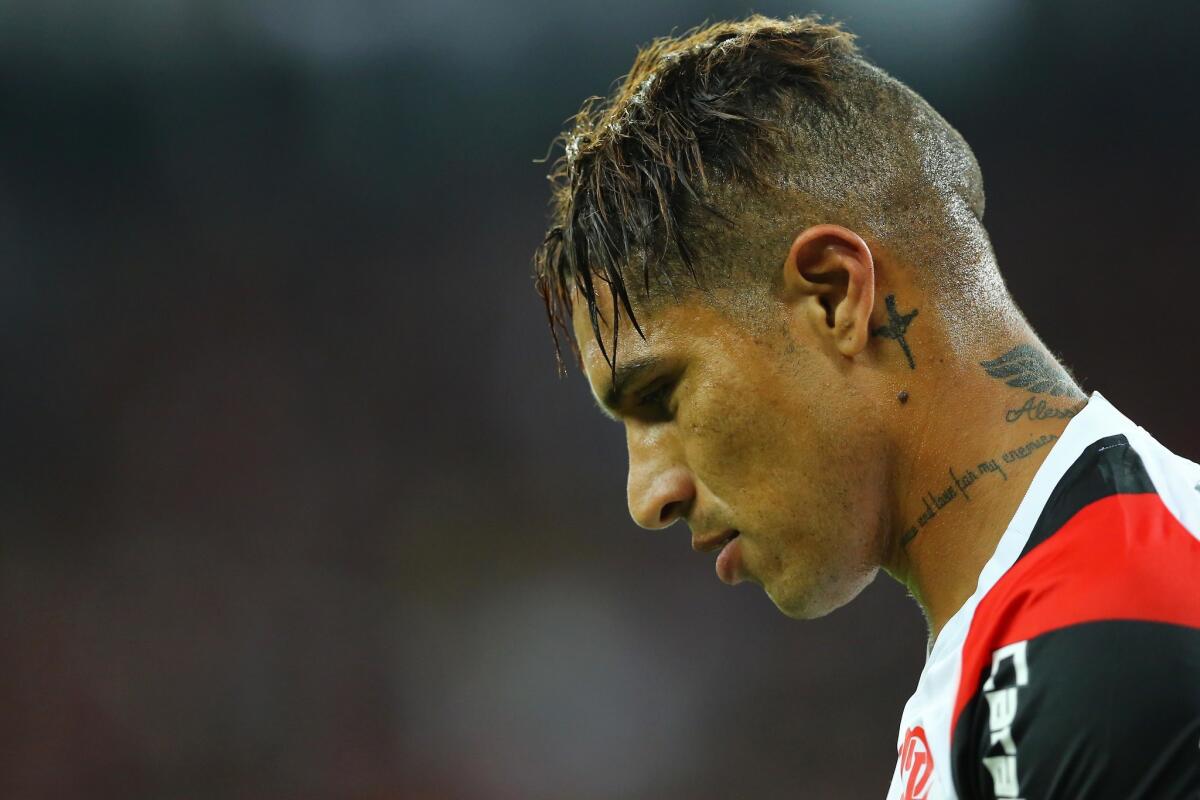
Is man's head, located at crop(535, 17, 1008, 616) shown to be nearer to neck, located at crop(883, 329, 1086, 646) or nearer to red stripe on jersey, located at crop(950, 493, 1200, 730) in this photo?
neck, located at crop(883, 329, 1086, 646)

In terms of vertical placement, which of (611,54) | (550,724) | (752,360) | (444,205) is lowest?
(550,724)

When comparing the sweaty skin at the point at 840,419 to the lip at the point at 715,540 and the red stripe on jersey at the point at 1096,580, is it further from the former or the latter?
the red stripe on jersey at the point at 1096,580

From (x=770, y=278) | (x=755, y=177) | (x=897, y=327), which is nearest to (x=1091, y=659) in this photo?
(x=897, y=327)

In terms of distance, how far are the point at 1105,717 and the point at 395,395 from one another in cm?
396

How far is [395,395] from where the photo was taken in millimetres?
4590

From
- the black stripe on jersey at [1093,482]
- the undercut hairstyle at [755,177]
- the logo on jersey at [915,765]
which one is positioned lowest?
the logo on jersey at [915,765]

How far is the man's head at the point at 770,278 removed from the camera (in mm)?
1188

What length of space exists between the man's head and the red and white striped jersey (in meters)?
0.20

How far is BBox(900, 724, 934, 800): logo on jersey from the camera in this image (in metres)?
1.03

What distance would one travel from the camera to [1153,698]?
81 centimetres

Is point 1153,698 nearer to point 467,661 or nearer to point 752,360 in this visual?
point 752,360

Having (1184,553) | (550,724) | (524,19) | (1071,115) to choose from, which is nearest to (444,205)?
(524,19)

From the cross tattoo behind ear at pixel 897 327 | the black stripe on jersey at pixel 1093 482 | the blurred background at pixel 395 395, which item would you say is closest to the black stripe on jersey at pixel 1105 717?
the black stripe on jersey at pixel 1093 482

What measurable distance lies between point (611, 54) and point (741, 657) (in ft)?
7.78
